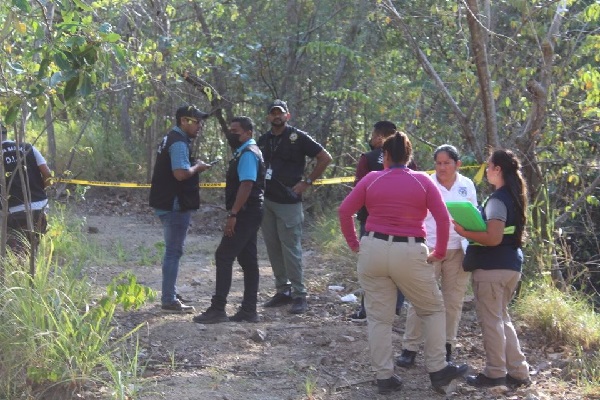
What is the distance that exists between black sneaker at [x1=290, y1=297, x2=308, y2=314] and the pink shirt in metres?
2.65

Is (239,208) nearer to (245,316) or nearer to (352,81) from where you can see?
(245,316)

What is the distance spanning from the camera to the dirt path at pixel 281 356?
6402mm

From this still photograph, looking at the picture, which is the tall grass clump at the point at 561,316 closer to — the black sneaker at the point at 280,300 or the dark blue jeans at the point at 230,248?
the black sneaker at the point at 280,300

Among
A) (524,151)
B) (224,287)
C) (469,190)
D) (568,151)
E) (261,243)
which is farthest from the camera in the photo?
(261,243)

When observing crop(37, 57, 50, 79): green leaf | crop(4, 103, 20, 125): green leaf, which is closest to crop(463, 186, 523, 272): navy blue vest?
Result: crop(37, 57, 50, 79): green leaf

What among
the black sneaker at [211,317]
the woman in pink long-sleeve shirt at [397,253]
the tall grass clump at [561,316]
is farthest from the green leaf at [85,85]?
the tall grass clump at [561,316]

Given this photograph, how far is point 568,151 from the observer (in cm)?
949

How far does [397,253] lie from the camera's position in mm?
6098

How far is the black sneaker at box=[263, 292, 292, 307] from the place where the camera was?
8984 millimetres

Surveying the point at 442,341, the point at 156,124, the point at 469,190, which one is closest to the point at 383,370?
the point at 442,341

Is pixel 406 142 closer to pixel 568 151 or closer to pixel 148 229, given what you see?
pixel 568 151

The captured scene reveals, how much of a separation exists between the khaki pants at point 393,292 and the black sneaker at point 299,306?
2.34 meters

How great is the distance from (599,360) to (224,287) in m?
3.10

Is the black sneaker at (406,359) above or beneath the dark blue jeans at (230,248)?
beneath
